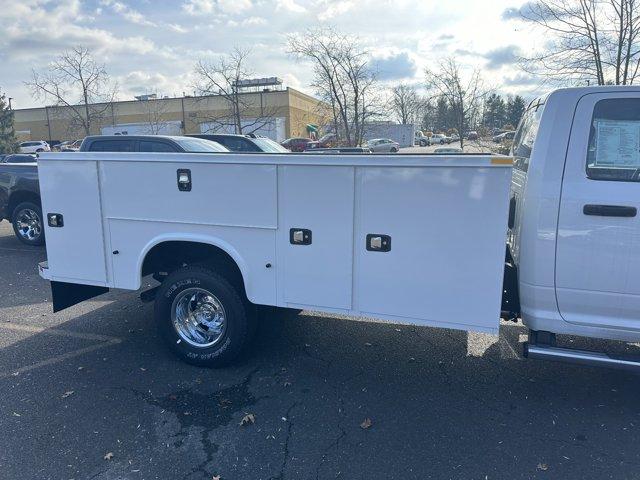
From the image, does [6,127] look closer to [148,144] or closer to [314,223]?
[148,144]

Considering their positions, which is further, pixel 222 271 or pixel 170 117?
pixel 170 117

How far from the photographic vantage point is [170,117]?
61.5 m

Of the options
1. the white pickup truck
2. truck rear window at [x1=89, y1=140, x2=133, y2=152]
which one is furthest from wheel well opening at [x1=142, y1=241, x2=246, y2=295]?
truck rear window at [x1=89, y1=140, x2=133, y2=152]

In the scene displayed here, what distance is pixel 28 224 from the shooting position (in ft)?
30.2

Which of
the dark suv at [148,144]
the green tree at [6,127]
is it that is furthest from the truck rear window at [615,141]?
the green tree at [6,127]

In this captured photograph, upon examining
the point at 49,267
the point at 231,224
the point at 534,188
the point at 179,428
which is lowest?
the point at 179,428

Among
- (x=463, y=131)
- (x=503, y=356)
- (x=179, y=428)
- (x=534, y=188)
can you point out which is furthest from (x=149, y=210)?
(x=463, y=131)

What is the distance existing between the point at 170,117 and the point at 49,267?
61.6 meters

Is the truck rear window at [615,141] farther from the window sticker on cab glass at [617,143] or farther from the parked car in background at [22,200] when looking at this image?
the parked car in background at [22,200]

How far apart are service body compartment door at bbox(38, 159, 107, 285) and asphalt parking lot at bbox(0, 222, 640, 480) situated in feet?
2.80

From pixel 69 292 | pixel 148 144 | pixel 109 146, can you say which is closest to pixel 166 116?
pixel 109 146

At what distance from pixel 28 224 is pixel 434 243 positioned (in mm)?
8733

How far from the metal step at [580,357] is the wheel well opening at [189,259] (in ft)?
7.30

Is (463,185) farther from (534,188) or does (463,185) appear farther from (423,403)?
(423,403)
